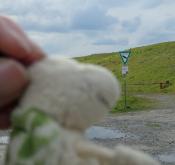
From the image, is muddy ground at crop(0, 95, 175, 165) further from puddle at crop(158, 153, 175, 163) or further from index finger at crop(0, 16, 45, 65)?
index finger at crop(0, 16, 45, 65)

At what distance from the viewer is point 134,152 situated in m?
2.40

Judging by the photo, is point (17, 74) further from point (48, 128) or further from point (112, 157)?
point (112, 157)

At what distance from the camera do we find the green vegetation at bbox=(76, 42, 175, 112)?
43.8 m

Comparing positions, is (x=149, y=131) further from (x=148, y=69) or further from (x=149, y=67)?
(x=149, y=67)

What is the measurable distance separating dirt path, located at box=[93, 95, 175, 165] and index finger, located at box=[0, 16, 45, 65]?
972 centimetres

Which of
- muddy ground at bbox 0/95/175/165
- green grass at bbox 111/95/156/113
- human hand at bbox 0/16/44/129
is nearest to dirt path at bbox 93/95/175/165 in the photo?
muddy ground at bbox 0/95/175/165

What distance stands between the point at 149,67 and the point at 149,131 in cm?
3852

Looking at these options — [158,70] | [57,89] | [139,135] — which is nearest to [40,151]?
[57,89]

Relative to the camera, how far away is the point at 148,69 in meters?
54.9

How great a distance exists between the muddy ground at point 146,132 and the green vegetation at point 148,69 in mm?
7320

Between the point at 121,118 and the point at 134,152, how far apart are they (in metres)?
19.4

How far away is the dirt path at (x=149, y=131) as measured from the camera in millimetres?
13773

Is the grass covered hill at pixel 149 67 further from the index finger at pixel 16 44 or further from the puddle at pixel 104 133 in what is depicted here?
the index finger at pixel 16 44

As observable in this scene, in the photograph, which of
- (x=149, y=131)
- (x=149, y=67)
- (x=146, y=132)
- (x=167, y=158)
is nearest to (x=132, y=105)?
(x=149, y=131)
